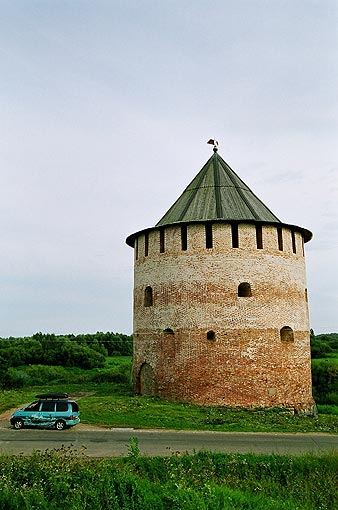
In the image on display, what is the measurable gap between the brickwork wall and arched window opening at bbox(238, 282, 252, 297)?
20 cm

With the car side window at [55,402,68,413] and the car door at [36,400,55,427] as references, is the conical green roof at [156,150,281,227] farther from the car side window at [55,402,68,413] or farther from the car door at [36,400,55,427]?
the car door at [36,400,55,427]

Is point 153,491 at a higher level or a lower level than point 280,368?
lower

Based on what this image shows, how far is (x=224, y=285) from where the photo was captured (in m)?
18.0

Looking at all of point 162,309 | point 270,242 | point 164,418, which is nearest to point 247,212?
point 270,242

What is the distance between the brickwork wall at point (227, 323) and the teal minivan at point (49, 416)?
510 cm

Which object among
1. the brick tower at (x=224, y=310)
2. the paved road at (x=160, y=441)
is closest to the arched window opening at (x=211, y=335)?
the brick tower at (x=224, y=310)

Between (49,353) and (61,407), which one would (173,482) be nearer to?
(61,407)

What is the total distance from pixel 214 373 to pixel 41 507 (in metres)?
11.1

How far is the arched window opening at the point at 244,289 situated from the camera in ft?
59.4

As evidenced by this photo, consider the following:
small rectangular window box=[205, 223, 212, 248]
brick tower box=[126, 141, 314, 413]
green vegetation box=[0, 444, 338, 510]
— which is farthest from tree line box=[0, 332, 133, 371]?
green vegetation box=[0, 444, 338, 510]

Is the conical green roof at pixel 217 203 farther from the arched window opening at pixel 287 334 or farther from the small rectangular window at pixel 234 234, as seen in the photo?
the arched window opening at pixel 287 334

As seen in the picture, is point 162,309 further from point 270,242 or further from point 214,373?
point 270,242

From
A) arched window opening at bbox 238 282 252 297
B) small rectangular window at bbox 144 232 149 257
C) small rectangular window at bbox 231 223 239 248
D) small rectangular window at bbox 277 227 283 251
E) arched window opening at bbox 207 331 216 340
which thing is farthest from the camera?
small rectangular window at bbox 144 232 149 257

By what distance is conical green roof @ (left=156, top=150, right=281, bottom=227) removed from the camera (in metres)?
19.1
